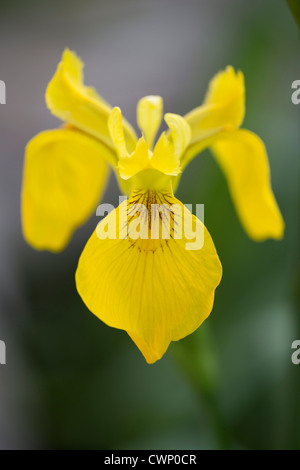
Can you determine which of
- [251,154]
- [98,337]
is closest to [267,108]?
[251,154]

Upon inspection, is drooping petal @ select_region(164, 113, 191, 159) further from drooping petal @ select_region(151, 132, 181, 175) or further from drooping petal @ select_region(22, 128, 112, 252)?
drooping petal @ select_region(22, 128, 112, 252)

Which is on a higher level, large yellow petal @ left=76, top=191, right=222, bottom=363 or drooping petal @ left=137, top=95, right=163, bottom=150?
drooping petal @ left=137, top=95, right=163, bottom=150

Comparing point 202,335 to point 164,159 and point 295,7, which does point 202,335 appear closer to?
point 164,159

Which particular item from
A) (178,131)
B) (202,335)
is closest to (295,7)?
(178,131)

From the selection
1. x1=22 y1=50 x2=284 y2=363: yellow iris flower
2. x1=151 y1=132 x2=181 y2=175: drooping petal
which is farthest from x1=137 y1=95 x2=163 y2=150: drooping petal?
x1=151 y1=132 x2=181 y2=175: drooping petal

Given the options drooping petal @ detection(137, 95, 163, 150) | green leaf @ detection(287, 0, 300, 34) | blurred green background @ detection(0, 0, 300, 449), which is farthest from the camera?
blurred green background @ detection(0, 0, 300, 449)

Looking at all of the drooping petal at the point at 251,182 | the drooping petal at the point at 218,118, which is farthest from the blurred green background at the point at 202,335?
the drooping petal at the point at 218,118
